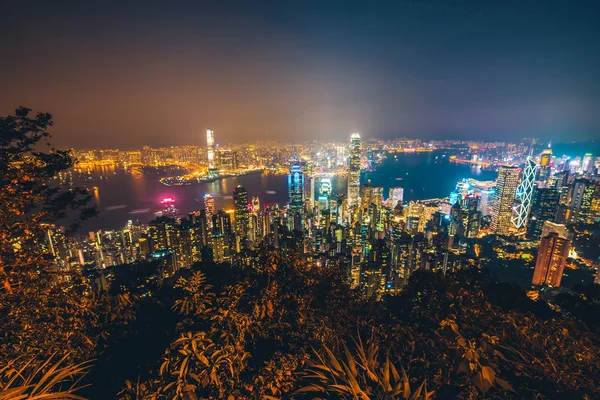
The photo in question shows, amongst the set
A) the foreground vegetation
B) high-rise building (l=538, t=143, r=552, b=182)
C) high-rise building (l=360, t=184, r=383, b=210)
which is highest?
the foreground vegetation

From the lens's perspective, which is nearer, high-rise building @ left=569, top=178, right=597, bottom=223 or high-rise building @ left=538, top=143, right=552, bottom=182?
high-rise building @ left=569, top=178, right=597, bottom=223

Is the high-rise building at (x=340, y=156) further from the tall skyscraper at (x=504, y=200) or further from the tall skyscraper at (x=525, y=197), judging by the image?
the tall skyscraper at (x=525, y=197)

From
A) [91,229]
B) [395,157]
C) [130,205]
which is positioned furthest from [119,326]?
[395,157]

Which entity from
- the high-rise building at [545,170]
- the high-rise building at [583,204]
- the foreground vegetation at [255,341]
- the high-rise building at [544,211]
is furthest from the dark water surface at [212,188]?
the foreground vegetation at [255,341]

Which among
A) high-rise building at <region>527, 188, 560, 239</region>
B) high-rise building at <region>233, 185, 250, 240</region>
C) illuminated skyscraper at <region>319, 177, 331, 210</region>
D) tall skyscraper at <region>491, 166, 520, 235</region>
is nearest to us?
high-rise building at <region>233, 185, 250, 240</region>

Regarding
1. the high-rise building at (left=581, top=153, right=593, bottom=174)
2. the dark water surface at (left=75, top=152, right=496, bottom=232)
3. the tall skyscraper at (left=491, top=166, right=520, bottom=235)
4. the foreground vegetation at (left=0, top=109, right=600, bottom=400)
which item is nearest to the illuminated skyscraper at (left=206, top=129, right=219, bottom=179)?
the dark water surface at (left=75, top=152, right=496, bottom=232)

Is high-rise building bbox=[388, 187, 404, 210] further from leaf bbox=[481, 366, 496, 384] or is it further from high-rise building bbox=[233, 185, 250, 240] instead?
leaf bbox=[481, 366, 496, 384]

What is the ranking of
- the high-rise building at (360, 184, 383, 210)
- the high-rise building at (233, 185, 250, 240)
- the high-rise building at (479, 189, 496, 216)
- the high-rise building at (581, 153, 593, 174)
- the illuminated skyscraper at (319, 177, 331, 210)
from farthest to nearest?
the high-rise building at (581, 153, 593, 174) → the high-rise building at (479, 189, 496, 216) → the illuminated skyscraper at (319, 177, 331, 210) → the high-rise building at (360, 184, 383, 210) → the high-rise building at (233, 185, 250, 240)

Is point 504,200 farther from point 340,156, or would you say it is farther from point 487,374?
point 340,156
